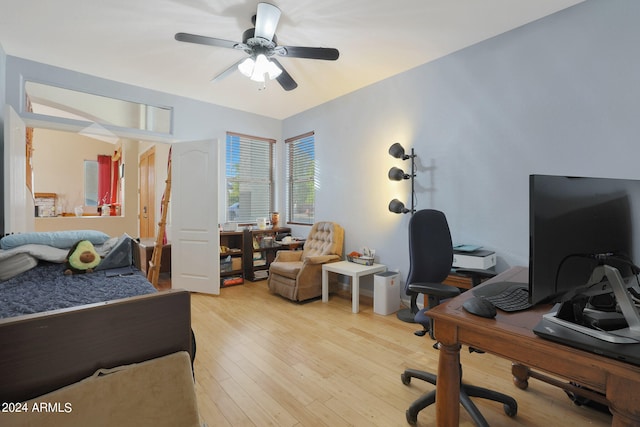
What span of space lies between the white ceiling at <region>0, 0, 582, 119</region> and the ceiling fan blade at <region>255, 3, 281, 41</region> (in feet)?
0.34

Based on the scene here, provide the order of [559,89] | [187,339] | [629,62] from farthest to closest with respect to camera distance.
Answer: [559,89], [629,62], [187,339]

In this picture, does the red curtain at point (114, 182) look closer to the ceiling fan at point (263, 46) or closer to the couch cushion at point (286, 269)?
the couch cushion at point (286, 269)

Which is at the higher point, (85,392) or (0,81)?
(0,81)

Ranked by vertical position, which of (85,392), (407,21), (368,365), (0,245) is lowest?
(368,365)

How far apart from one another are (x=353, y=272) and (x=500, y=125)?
2.10 m

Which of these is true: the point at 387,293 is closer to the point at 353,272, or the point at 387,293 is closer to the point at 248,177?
the point at 353,272

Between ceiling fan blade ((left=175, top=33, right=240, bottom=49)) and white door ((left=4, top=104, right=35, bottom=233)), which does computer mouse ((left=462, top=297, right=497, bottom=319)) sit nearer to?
ceiling fan blade ((left=175, top=33, right=240, bottom=49))

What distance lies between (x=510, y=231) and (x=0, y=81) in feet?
17.4

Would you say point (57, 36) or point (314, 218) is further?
point (314, 218)

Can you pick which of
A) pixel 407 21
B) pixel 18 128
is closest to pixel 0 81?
pixel 18 128

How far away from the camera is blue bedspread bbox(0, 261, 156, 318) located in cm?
143

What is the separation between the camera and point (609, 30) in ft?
6.89

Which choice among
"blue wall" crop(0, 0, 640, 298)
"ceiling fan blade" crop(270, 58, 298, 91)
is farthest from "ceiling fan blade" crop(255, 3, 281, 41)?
"blue wall" crop(0, 0, 640, 298)

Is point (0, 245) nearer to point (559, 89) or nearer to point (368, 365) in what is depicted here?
point (368, 365)
